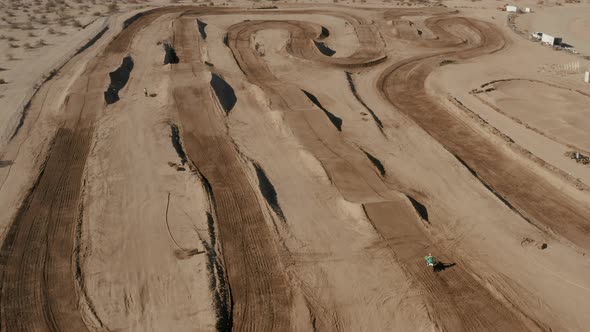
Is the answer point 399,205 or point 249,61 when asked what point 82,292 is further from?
point 249,61

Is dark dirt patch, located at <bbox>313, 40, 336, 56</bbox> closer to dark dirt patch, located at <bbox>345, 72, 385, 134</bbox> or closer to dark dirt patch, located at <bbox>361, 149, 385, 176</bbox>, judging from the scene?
dark dirt patch, located at <bbox>345, 72, 385, 134</bbox>

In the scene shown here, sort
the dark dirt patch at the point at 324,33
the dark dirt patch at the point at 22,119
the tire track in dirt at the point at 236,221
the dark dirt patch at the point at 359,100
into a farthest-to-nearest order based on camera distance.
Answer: the dark dirt patch at the point at 324,33 < the dark dirt patch at the point at 359,100 < the dark dirt patch at the point at 22,119 < the tire track in dirt at the point at 236,221

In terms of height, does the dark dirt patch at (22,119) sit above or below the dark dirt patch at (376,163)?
above

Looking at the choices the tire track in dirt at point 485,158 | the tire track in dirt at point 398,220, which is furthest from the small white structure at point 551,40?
the tire track in dirt at point 398,220

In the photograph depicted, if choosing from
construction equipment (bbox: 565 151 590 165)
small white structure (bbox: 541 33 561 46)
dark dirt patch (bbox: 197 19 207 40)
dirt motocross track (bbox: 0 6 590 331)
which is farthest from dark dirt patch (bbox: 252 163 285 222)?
small white structure (bbox: 541 33 561 46)

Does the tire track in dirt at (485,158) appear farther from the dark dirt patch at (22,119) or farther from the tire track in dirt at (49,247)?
the dark dirt patch at (22,119)

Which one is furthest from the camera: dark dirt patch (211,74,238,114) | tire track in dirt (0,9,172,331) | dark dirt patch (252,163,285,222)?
dark dirt patch (211,74,238,114)

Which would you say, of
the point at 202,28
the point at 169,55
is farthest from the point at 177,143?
the point at 202,28
